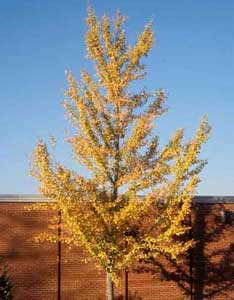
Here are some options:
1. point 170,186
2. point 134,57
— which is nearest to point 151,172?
point 170,186

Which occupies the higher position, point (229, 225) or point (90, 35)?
point (90, 35)

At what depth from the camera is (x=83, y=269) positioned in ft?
76.6

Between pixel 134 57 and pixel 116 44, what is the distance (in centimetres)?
79

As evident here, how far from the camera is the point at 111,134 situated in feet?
63.4

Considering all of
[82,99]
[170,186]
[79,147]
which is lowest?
[170,186]

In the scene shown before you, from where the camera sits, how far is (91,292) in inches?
918

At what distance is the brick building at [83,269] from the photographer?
23172mm

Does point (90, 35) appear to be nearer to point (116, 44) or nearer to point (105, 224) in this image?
point (116, 44)

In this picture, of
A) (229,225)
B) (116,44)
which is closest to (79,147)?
(116,44)

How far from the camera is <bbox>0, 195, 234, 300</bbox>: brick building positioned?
→ 2317 cm

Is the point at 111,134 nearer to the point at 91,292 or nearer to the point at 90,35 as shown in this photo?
the point at 90,35

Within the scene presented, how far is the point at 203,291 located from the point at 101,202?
7.38 meters

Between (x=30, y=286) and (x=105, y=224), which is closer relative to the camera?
(x=105, y=224)

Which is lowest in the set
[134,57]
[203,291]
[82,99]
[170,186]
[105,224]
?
[203,291]
